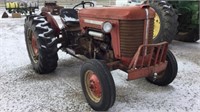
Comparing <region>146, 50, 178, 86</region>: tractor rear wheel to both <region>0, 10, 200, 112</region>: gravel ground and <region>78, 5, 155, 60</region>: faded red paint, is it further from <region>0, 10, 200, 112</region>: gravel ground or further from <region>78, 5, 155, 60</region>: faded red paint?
<region>78, 5, 155, 60</region>: faded red paint

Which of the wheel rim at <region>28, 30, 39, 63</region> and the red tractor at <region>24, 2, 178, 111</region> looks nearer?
the red tractor at <region>24, 2, 178, 111</region>

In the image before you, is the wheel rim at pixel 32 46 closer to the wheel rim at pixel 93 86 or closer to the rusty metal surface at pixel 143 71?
the wheel rim at pixel 93 86

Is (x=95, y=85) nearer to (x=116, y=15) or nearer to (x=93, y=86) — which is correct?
(x=93, y=86)

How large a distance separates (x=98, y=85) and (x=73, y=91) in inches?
30.2

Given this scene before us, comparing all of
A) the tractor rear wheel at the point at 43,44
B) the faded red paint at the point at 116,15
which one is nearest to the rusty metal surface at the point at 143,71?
the faded red paint at the point at 116,15

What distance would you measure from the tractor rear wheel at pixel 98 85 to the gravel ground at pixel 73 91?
16 cm

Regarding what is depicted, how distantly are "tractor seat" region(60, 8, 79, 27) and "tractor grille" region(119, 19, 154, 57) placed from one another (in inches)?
57.4

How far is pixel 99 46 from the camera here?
3857 millimetres

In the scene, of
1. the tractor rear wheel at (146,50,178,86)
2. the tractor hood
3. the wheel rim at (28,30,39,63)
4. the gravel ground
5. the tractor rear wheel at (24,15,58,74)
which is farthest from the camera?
the wheel rim at (28,30,39,63)

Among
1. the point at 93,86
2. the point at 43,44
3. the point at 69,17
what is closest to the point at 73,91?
the point at 93,86

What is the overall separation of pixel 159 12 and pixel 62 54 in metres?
2.36

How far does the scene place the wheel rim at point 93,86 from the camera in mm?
3223

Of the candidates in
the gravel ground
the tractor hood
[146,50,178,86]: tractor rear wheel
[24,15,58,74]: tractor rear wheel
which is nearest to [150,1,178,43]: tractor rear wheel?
the gravel ground

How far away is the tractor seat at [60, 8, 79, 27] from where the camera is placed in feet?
14.8
